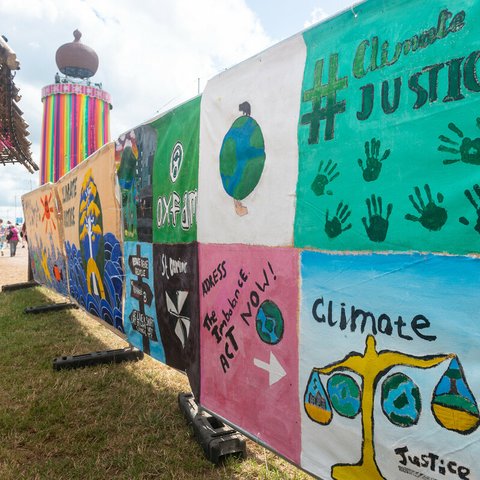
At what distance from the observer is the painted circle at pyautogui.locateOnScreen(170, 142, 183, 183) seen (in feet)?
8.35

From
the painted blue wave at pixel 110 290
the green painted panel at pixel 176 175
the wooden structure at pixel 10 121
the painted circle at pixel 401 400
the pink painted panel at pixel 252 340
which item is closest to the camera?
the painted circle at pixel 401 400

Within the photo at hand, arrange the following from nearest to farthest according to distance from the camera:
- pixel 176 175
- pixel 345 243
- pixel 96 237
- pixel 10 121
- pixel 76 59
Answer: pixel 345 243, pixel 176 175, pixel 96 237, pixel 10 121, pixel 76 59

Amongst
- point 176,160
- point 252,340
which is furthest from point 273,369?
point 176,160

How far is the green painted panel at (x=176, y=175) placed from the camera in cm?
240

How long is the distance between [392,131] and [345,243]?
0.41 meters

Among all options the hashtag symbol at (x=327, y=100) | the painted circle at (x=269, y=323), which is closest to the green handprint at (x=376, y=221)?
the hashtag symbol at (x=327, y=100)

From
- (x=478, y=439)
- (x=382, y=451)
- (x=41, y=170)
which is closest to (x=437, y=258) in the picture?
(x=478, y=439)

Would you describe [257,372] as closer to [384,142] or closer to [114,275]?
[384,142]

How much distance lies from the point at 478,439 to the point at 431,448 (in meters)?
0.16

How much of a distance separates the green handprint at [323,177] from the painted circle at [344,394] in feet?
2.25

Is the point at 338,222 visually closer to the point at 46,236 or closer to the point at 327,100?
the point at 327,100

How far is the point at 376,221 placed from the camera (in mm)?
1401

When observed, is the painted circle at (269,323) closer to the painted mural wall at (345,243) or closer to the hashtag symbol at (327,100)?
the painted mural wall at (345,243)

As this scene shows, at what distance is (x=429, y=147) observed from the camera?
1.26 meters
